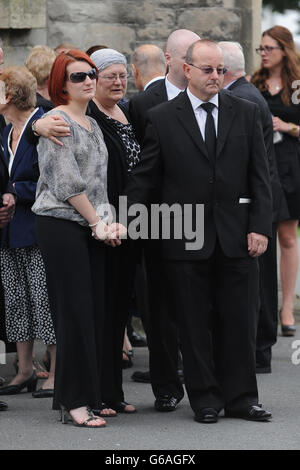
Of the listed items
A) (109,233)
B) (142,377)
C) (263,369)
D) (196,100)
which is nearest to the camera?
(109,233)

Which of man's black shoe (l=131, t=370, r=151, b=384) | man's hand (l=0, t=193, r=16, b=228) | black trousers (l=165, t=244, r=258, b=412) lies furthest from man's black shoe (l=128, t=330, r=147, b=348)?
black trousers (l=165, t=244, r=258, b=412)

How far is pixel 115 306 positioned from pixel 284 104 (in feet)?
11.1

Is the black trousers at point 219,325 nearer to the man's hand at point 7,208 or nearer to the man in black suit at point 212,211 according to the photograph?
the man in black suit at point 212,211

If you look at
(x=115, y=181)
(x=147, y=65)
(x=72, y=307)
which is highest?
(x=147, y=65)

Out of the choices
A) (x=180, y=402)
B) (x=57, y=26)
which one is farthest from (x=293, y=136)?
(x=180, y=402)

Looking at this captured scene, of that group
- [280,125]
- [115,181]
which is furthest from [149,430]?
[280,125]

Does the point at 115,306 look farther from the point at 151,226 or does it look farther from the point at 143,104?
the point at 143,104

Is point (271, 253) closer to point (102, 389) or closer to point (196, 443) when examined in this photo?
point (102, 389)

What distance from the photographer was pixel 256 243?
679cm

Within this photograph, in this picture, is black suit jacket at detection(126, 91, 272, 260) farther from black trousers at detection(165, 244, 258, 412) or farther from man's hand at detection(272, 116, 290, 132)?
man's hand at detection(272, 116, 290, 132)

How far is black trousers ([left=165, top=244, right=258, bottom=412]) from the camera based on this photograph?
6.81 metres

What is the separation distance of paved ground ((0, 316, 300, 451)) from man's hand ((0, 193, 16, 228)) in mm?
1092

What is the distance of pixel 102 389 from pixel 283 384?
1.49 meters

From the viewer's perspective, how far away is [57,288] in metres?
6.65
